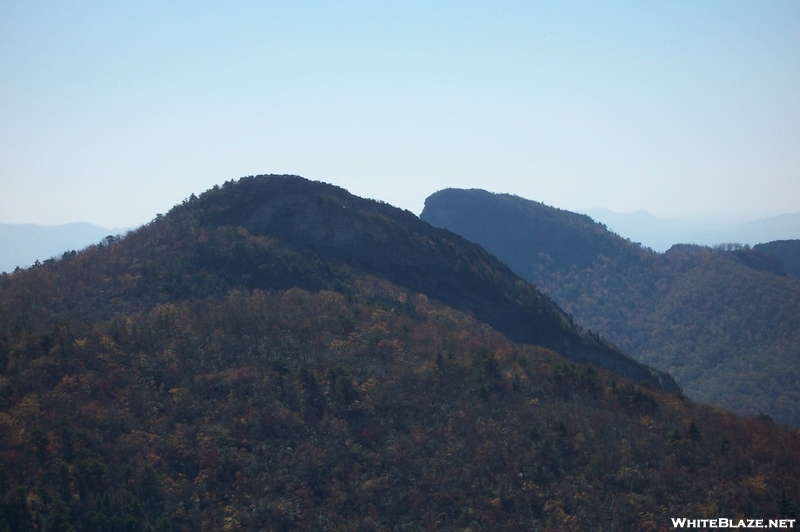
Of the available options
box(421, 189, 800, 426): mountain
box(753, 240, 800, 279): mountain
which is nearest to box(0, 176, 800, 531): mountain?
box(421, 189, 800, 426): mountain

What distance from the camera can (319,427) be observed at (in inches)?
1468

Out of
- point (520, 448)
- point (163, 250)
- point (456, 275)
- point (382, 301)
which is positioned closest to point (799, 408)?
point (456, 275)

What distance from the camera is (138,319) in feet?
157

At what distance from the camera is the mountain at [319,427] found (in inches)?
1222

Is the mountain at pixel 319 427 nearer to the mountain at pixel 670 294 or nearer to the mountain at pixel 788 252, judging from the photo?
the mountain at pixel 670 294

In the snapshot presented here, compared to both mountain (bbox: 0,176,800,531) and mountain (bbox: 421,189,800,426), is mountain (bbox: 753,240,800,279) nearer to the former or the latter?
mountain (bbox: 421,189,800,426)

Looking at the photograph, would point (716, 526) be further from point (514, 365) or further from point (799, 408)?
point (799, 408)

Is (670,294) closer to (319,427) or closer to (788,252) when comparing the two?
(788,252)

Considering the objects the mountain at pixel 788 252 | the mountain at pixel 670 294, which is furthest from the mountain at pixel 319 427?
the mountain at pixel 788 252

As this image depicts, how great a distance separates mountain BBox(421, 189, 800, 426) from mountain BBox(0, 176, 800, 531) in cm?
6717

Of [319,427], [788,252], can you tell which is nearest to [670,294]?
[788,252]

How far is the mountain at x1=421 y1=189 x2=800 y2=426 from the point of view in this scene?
106 m

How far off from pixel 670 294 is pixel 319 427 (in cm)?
12720

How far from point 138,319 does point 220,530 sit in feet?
73.2
